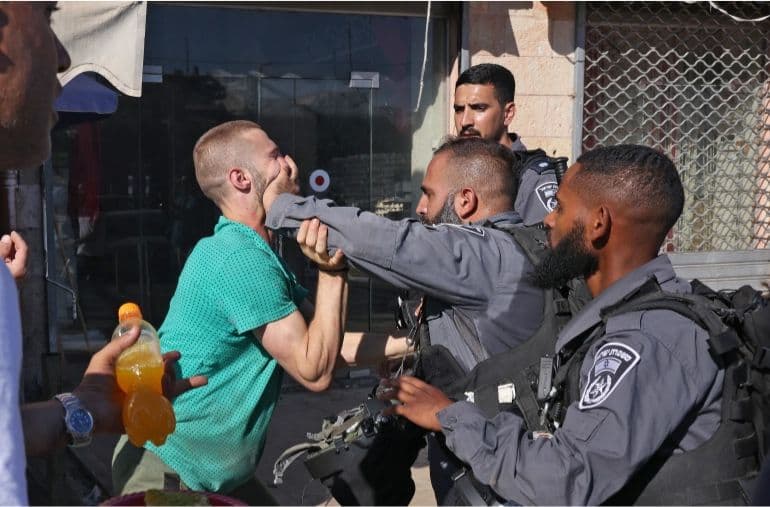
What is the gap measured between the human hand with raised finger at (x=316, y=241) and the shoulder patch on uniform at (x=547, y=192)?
1.49 m

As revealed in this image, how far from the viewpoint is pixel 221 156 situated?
284cm

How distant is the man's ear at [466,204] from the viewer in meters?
2.73

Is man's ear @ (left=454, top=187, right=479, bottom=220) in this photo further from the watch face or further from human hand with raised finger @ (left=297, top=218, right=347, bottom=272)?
the watch face

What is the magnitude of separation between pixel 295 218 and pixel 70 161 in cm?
437

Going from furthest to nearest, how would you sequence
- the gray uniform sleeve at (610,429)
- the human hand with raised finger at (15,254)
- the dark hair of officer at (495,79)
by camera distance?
the dark hair of officer at (495,79), the human hand with raised finger at (15,254), the gray uniform sleeve at (610,429)

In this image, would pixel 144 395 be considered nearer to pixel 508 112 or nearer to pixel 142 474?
pixel 142 474

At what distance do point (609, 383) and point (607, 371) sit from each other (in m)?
0.03

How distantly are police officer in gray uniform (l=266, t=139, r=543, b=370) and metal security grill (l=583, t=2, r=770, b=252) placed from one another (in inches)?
179

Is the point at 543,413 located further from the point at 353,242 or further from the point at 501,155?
the point at 501,155

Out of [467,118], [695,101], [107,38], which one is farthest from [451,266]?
[695,101]

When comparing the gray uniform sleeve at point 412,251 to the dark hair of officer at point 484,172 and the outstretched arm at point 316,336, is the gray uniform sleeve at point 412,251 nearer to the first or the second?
the outstretched arm at point 316,336

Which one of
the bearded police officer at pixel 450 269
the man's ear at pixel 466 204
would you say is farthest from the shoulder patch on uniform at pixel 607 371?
the man's ear at pixel 466 204

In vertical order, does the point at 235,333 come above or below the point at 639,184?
below

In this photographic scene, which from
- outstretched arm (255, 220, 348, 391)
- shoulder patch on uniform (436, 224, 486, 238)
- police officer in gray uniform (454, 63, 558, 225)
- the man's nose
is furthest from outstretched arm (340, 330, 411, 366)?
the man's nose
